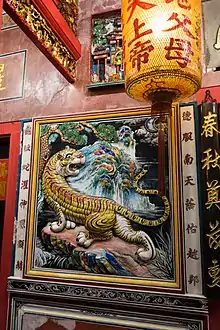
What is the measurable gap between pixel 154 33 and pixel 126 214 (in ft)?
3.53

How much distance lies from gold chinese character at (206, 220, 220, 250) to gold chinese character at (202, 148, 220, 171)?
0.32 metres

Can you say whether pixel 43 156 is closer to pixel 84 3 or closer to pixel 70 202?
pixel 70 202

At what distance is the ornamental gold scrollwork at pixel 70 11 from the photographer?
6.51ft

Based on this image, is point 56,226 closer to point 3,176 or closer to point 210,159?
point 3,176

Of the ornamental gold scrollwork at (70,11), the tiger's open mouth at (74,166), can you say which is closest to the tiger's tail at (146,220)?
the tiger's open mouth at (74,166)

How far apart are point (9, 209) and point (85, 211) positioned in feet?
2.02

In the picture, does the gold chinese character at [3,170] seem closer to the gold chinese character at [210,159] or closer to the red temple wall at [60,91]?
the red temple wall at [60,91]

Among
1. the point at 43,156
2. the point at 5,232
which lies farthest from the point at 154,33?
the point at 5,232

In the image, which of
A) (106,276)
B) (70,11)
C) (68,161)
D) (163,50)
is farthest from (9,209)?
(163,50)

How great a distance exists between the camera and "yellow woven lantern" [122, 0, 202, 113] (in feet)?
3.82

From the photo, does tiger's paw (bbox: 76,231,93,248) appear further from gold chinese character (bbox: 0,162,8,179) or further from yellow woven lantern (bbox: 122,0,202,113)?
yellow woven lantern (bbox: 122,0,202,113)

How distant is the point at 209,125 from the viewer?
1760 millimetres

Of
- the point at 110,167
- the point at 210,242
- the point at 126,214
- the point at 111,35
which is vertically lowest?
the point at 210,242

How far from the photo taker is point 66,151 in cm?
210
